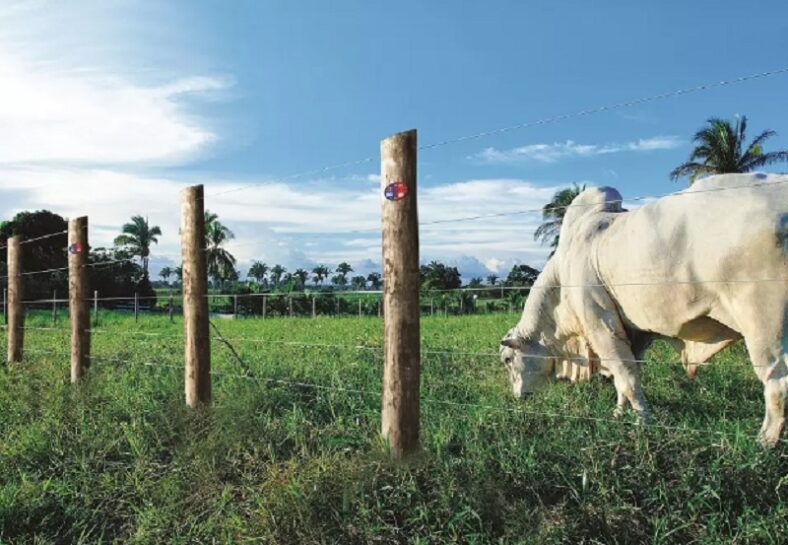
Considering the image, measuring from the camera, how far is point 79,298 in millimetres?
7621

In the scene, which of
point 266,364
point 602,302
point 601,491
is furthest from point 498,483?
point 266,364

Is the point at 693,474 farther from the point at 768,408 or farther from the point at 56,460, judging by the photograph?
the point at 56,460

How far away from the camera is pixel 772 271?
441cm

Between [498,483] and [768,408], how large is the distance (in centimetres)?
188

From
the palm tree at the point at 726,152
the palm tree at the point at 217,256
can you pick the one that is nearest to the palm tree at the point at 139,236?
the palm tree at the point at 217,256

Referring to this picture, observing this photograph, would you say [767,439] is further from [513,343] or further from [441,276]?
[441,276]

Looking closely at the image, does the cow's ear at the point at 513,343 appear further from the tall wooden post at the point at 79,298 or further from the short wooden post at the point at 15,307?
the short wooden post at the point at 15,307

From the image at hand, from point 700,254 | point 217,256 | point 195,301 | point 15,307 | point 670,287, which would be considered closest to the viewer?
point 700,254

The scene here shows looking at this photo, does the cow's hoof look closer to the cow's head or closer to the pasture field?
the pasture field

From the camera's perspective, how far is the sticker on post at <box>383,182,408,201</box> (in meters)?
4.25

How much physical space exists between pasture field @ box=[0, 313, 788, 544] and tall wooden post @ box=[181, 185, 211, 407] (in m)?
0.23

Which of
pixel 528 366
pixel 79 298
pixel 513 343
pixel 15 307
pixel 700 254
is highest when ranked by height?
pixel 700 254

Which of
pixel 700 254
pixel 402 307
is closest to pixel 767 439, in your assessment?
pixel 700 254

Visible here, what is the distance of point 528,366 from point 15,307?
682cm
